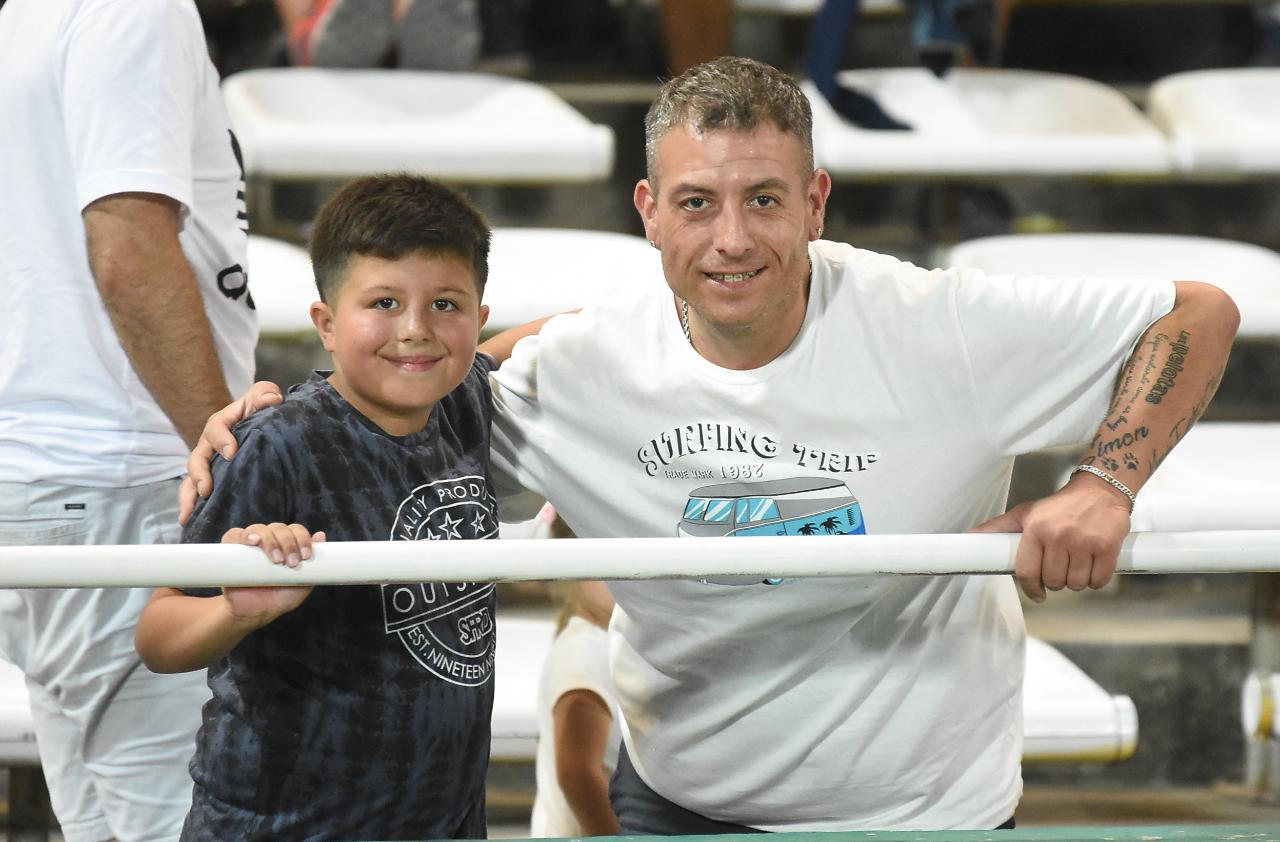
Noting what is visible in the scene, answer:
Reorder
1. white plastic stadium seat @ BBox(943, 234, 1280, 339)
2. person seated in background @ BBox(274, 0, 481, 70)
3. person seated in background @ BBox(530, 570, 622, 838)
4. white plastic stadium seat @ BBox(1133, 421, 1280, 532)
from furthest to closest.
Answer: person seated in background @ BBox(274, 0, 481, 70) → white plastic stadium seat @ BBox(943, 234, 1280, 339) → white plastic stadium seat @ BBox(1133, 421, 1280, 532) → person seated in background @ BBox(530, 570, 622, 838)

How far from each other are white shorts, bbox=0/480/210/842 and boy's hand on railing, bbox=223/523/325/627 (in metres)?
0.43

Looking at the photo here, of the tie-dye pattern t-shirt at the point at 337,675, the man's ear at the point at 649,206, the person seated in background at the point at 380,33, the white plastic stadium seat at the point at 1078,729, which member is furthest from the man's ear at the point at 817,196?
the person seated in background at the point at 380,33

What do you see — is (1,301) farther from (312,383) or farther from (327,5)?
(327,5)

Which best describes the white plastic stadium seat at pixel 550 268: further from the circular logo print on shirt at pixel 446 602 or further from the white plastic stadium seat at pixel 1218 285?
the circular logo print on shirt at pixel 446 602

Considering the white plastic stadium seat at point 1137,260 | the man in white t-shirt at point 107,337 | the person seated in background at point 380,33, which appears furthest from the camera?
the person seated in background at point 380,33

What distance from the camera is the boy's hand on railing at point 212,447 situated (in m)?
1.15

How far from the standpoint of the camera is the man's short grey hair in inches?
50.1

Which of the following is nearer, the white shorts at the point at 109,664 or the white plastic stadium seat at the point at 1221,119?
the white shorts at the point at 109,664

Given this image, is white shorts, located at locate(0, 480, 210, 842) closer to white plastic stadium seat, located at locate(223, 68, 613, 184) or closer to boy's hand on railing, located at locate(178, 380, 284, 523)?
boy's hand on railing, located at locate(178, 380, 284, 523)

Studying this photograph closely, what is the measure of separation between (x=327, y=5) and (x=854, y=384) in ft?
6.63

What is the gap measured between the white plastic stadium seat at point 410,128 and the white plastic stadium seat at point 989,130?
461 millimetres

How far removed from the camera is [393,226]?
122 cm

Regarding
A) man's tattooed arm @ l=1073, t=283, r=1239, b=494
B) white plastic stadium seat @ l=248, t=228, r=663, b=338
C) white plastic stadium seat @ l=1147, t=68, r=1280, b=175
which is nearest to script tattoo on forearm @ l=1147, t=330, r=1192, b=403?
man's tattooed arm @ l=1073, t=283, r=1239, b=494

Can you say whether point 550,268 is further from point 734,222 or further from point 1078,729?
point 734,222
